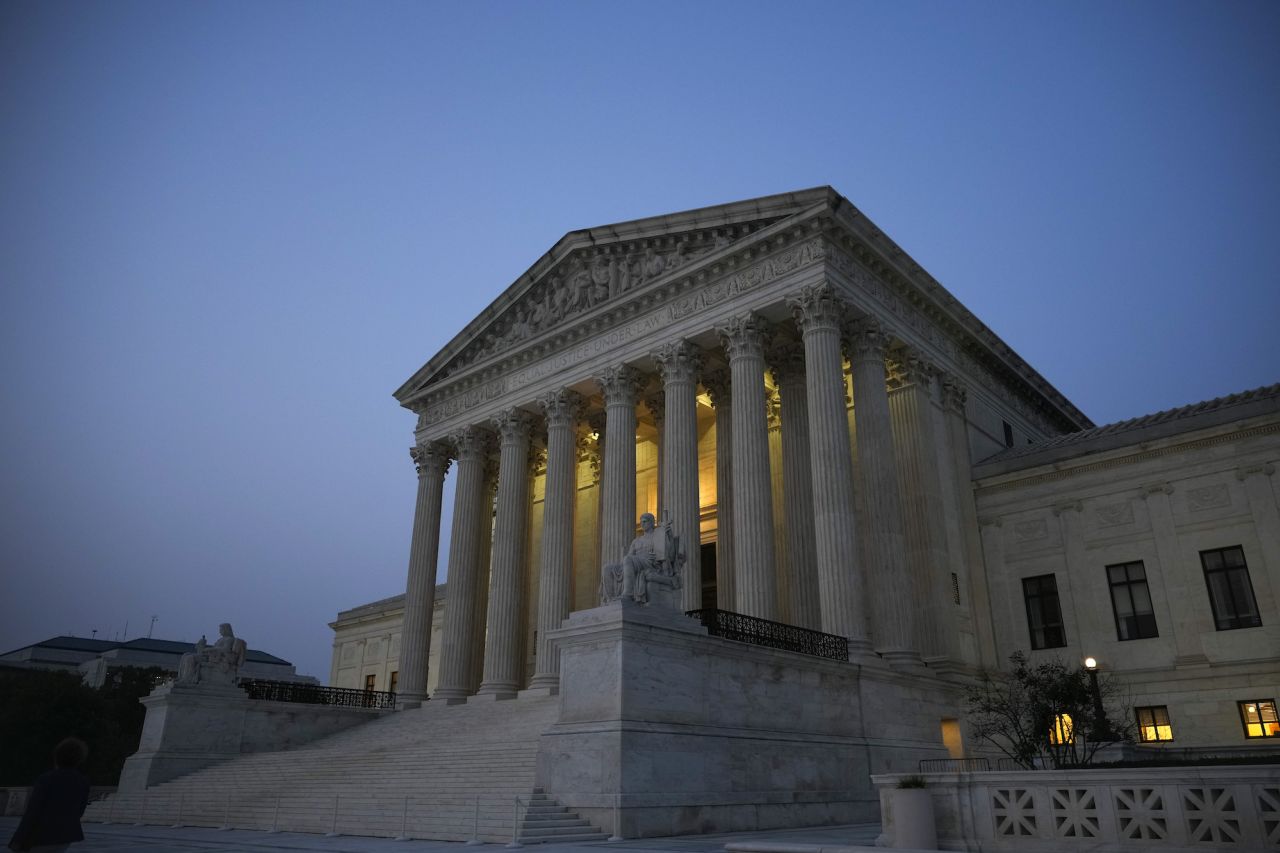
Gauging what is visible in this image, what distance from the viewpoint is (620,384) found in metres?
32.5

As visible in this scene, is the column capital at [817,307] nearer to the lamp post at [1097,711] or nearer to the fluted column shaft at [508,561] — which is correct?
the lamp post at [1097,711]

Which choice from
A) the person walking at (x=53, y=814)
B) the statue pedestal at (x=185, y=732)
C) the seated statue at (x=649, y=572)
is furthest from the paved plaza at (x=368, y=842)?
the statue pedestal at (x=185, y=732)

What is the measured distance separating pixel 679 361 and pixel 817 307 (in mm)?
5490

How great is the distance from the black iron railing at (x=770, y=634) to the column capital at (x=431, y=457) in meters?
20.9

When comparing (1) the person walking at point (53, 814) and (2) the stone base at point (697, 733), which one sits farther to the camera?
(2) the stone base at point (697, 733)

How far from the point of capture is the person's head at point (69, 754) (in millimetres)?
8320

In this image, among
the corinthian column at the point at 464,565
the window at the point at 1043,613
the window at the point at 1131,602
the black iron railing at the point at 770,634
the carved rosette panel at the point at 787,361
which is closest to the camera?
the black iron railing at the point at 770,634

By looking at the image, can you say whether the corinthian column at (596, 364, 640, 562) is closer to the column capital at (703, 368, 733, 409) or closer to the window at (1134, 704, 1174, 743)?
the column capital at (703, 368, 733, 409)

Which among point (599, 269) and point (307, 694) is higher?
point (599, 269)

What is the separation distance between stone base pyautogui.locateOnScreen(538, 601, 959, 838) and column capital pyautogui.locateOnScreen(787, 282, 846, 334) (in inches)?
399


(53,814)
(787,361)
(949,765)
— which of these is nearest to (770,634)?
(949,765)

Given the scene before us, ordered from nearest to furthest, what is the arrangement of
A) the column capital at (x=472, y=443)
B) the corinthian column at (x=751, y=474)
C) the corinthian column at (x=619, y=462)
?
the corinthian column at (x=751, y=474)
the corinthian column at (x=619, y=462)
the column capital at (x=472, y=443)

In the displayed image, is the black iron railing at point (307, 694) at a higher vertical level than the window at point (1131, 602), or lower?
lower

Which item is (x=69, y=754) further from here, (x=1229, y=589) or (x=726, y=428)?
(x=1229, y=589)
